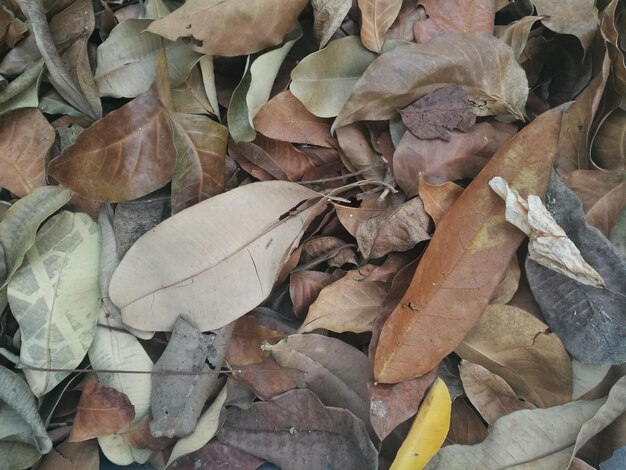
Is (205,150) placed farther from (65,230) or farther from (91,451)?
(91,451)

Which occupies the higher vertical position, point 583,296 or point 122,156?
point 122,156

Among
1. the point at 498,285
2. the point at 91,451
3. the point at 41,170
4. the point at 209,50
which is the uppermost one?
the point at 209,50

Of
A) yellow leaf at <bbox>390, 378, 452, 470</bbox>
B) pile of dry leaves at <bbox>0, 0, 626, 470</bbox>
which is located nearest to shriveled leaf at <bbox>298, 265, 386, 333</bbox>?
pile of dry leaves at <bbox>0, 0, 626, 470</bbox>

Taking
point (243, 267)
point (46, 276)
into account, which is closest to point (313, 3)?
point (243, 267)

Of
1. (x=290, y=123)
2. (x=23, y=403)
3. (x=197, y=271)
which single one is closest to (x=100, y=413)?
(x=23, y=403)

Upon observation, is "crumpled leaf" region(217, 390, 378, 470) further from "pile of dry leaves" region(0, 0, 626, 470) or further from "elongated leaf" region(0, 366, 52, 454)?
"elongated leaf" region(0, 366, 52, 454)

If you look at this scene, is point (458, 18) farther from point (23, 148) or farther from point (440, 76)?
point (23, 148)
